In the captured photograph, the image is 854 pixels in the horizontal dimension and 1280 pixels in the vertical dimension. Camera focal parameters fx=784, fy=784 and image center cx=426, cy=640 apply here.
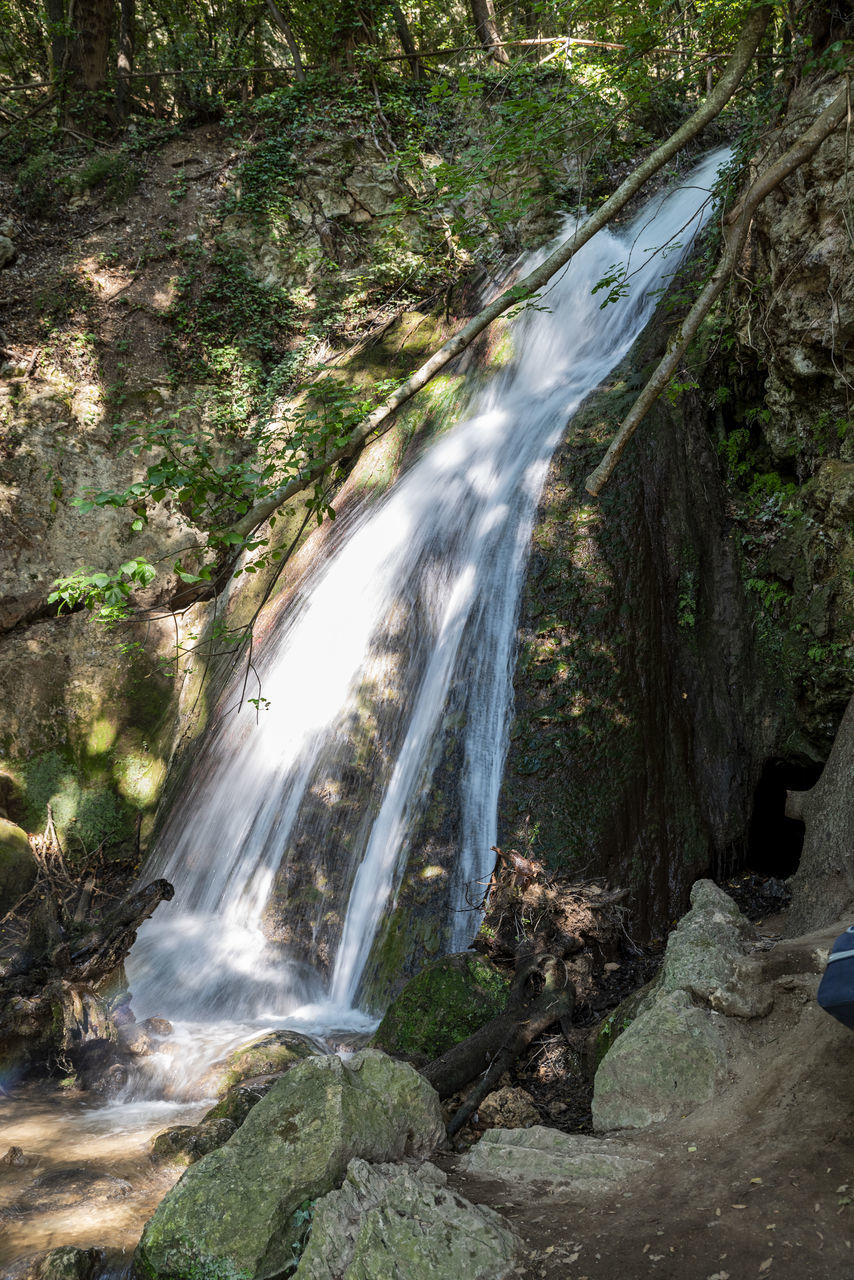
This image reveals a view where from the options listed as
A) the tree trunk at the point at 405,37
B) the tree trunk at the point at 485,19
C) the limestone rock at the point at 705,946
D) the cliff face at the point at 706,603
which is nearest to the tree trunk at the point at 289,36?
the tree trunk at the point at 405,37

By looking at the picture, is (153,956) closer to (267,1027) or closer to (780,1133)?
(267,1027)

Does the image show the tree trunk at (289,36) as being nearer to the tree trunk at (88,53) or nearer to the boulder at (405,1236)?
the tree trunk at (88,53)

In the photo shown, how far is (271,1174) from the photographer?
2.85 meters

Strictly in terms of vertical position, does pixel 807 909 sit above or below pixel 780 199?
below

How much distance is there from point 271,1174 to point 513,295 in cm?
406

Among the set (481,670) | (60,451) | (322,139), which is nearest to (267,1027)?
(481,670)

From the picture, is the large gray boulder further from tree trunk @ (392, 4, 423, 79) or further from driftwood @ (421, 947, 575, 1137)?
tree trunk @ (392, 4, 423, 79)

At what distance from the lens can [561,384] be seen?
8.63 m

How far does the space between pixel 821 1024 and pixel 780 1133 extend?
0.55 metres

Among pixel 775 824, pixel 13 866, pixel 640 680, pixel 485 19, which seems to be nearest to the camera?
pixel 640 680

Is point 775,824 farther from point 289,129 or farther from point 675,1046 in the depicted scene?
point 289,129

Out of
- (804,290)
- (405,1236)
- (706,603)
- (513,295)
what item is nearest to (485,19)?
(804,290)

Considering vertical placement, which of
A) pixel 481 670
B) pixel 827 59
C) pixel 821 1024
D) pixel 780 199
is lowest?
pixel 821 1024

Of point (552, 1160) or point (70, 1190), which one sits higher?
point (70, 1190)
